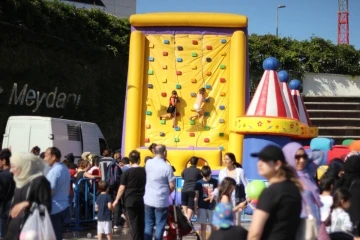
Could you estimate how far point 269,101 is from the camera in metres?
17.6

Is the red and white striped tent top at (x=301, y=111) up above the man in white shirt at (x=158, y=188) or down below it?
above

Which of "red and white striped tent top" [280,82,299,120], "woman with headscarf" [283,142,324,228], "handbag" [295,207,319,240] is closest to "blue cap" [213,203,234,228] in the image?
"handbag" [295,207,319,240]

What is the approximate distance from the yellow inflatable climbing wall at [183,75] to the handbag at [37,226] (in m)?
11.8

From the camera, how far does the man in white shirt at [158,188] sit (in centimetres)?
1150

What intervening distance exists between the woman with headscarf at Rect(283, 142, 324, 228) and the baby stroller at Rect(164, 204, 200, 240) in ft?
13.2

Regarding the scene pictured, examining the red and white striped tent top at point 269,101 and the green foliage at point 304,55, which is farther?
the green foliage at point 304,55

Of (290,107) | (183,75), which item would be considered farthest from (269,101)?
(183,75)

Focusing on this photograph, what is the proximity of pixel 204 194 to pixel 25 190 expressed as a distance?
5.27m

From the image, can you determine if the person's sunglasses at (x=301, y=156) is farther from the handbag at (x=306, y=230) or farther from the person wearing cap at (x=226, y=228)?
the person wearing cap at (x=226, y=228)

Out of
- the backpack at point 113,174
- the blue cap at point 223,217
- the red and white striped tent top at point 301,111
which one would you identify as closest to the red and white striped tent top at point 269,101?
the backpack at point 113,174

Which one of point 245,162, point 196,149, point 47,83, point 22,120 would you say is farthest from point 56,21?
point 245,162

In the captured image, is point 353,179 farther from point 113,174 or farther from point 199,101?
point 199,101

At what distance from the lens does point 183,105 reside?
2047cm

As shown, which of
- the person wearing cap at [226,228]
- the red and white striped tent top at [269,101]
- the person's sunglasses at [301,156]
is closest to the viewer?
the person wearing cap at [226,228]
